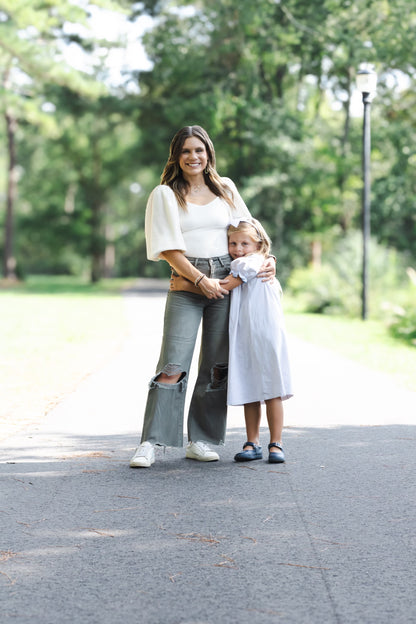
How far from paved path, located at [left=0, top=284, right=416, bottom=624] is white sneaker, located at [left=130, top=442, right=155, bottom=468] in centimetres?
6

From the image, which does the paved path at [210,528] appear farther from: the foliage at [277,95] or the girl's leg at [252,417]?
the foliage at [277,95]

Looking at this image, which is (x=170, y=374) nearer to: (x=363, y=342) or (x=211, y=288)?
(x=211, y=288)

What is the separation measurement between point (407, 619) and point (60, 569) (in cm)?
138

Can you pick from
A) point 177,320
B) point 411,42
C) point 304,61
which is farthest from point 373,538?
point 304,61

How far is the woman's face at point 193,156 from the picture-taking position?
16.2 ft

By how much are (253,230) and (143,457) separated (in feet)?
5.18

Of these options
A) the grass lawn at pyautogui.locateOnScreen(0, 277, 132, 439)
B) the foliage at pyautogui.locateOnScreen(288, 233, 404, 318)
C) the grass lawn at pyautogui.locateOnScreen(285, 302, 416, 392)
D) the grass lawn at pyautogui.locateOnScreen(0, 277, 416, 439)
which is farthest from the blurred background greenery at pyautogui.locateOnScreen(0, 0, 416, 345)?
the grass lawn at pyautogui.locateOnScreen(0, 277, 132, 439)

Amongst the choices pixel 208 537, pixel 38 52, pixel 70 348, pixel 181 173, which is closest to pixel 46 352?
pixel 70 348

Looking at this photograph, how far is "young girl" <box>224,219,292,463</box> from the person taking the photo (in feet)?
16.2

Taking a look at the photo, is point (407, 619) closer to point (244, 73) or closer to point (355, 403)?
point (355, 403)

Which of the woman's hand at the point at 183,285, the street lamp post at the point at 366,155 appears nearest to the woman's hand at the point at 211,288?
the woman's hand at the point at 183,285

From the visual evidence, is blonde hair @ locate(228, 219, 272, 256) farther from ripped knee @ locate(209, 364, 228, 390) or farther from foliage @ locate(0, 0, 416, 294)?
foliage @ locate(0, 0, 416, 294)

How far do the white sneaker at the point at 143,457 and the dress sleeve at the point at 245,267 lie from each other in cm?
121

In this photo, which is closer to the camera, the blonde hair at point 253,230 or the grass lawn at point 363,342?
the blonde hair at point 253,230
